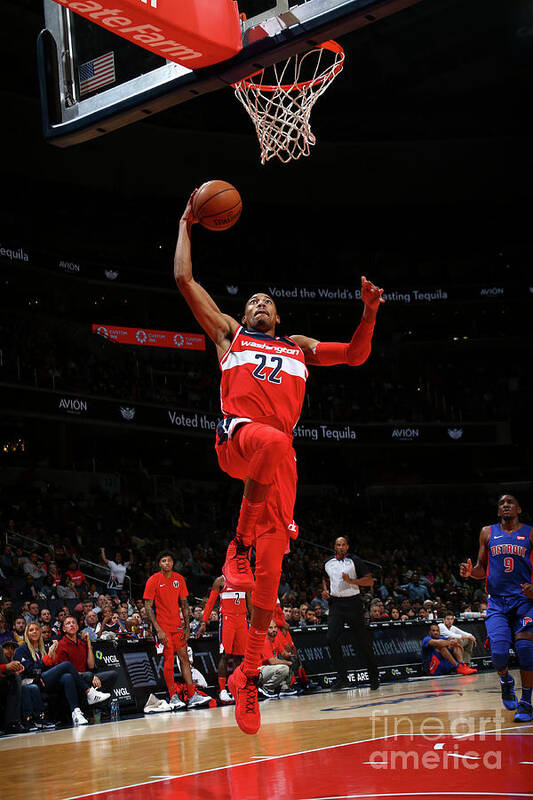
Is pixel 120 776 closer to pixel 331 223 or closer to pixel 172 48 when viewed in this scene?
pixel 172 48

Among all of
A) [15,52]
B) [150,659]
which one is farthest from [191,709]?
[15,52]

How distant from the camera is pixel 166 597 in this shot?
11.3m

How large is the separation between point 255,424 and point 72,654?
6.30 m

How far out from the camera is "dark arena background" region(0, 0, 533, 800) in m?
19.8

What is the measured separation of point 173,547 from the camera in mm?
21109

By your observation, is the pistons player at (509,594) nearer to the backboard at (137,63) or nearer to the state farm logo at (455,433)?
the backboard at (137,63)

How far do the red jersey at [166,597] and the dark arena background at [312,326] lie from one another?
0.88 metres

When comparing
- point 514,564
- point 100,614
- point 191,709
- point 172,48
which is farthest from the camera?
point 100,614

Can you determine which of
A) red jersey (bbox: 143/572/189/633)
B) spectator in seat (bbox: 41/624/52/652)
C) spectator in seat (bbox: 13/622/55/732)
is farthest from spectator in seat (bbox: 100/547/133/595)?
spectator in seat (bbox: 13/622/55/732)

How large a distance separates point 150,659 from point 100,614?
203 cm

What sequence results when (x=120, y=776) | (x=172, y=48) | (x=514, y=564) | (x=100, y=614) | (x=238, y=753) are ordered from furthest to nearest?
(x=100, y=614), (x=514, y=564), (x=238, y=753), (x=120, y=776), (x=172, y=48)

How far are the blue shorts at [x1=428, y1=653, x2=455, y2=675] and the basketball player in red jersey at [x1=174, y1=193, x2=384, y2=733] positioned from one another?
34.3 feet

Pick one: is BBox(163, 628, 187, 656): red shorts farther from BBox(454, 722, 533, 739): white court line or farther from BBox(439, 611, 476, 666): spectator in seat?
BBox(439, 611, 476, 666): spectator in seat

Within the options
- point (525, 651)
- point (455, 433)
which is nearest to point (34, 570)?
point (525, 651)
